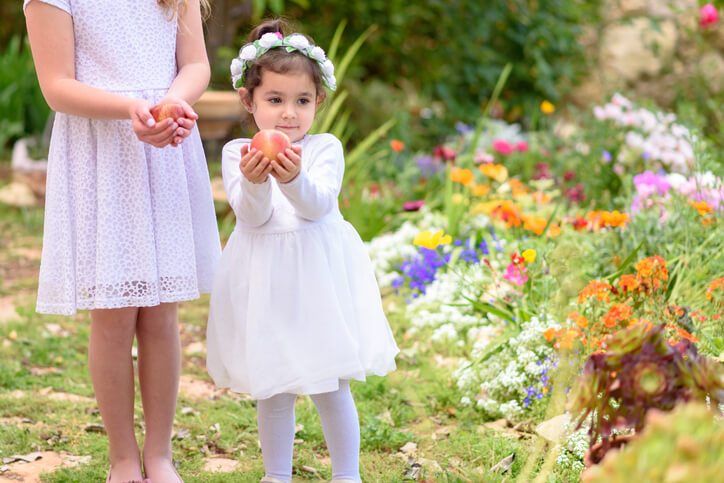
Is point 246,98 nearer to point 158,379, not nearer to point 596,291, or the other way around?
point 158,379

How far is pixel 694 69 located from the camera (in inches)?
290

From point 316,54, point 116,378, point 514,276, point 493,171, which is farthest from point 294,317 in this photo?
point 493,171

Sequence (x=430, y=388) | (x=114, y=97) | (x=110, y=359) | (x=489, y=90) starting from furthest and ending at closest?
1. (x=489, y=90)
2. (x=430, y=388)
3. (x=110, y=359)
4. (x=114, y=97)

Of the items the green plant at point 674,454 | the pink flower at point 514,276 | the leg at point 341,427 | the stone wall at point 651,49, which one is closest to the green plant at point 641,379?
the green plant at point 674,454

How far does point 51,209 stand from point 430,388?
150cm

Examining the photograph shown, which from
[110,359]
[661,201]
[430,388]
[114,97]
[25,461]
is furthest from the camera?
[661,201]

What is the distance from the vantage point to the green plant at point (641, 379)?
145 cm

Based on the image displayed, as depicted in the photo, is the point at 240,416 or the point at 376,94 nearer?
the point at 240,416

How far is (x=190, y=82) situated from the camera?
222cm

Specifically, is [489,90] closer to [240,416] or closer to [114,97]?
[240,416]

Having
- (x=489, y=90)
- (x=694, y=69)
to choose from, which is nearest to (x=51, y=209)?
(x=489, y=90)

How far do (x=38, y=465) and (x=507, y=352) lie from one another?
1.61 metres

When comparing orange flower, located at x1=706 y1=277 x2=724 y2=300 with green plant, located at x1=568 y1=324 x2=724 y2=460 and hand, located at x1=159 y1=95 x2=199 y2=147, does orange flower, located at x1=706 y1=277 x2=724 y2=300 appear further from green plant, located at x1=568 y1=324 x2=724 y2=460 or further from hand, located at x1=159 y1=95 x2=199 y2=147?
hand, located at x1=159 y1=95 x2=199 y2=147

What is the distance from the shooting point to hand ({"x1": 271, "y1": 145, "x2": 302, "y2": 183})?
6.08ft
